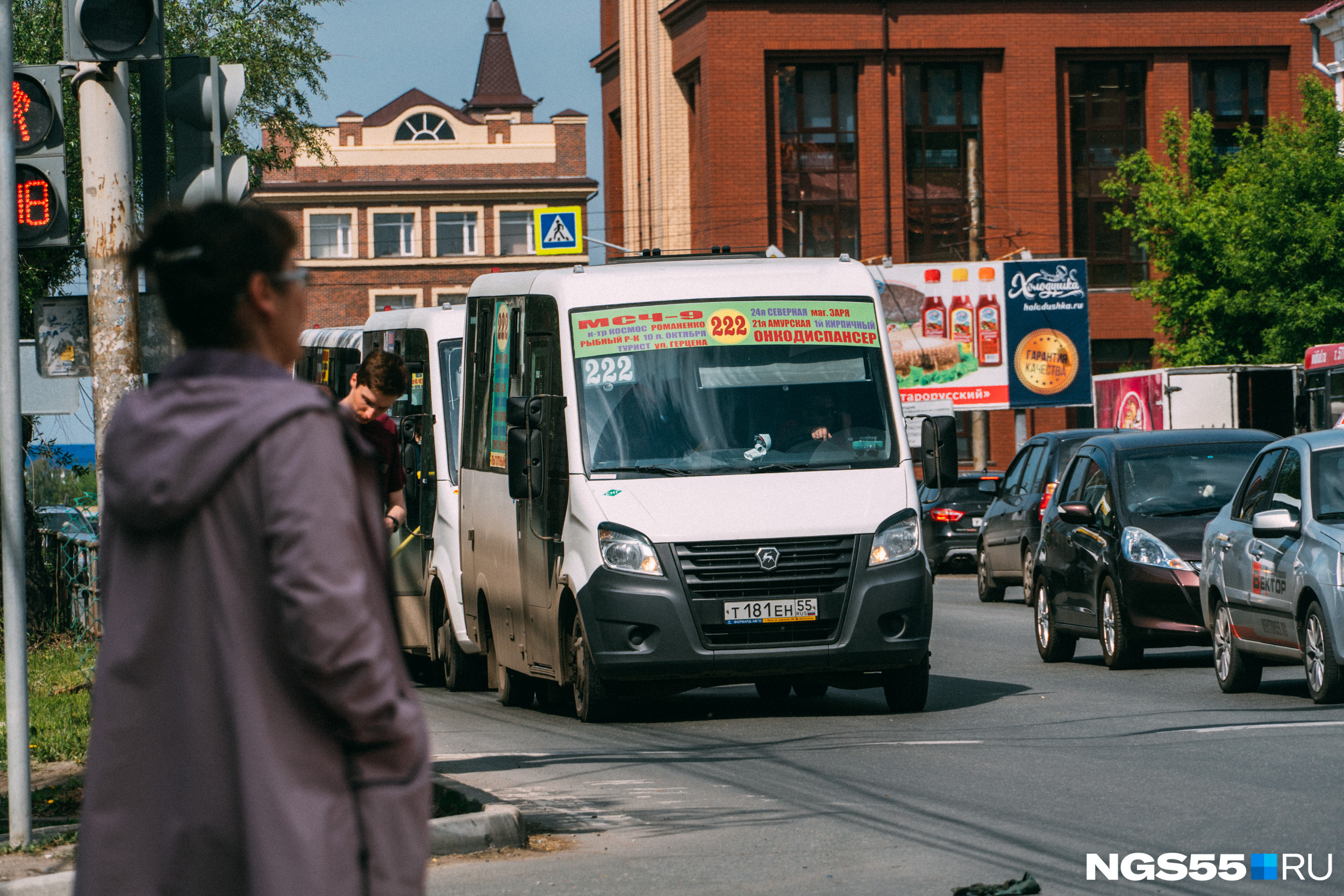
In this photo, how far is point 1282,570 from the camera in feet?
39.1

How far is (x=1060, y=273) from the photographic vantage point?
143 ft

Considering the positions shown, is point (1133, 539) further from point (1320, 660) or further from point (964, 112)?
point (964, 112)

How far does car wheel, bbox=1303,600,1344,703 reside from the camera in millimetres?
11219

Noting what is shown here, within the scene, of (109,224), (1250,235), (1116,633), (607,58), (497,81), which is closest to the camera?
(109,224)

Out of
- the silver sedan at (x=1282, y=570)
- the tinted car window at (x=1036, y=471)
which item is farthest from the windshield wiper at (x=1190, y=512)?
the tinted car window at (x=1036, y=471)

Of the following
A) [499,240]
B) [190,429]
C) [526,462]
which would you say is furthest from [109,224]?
[499,240]

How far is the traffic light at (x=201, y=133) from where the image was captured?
8070 mm

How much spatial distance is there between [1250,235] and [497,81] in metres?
74.2

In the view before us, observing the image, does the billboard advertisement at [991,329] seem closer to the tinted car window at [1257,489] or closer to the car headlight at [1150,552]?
the car headlight at [1150,552]

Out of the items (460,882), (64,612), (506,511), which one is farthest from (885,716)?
(64,612)

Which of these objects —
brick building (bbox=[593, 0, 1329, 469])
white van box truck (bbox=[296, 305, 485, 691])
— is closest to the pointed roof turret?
brick building (bbox=[593, 0, 1329, 469])

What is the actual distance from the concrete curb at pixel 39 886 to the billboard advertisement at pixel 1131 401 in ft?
98.3

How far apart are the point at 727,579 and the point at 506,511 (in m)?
2.18

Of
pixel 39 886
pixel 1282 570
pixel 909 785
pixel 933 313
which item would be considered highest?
pixel 933 313
